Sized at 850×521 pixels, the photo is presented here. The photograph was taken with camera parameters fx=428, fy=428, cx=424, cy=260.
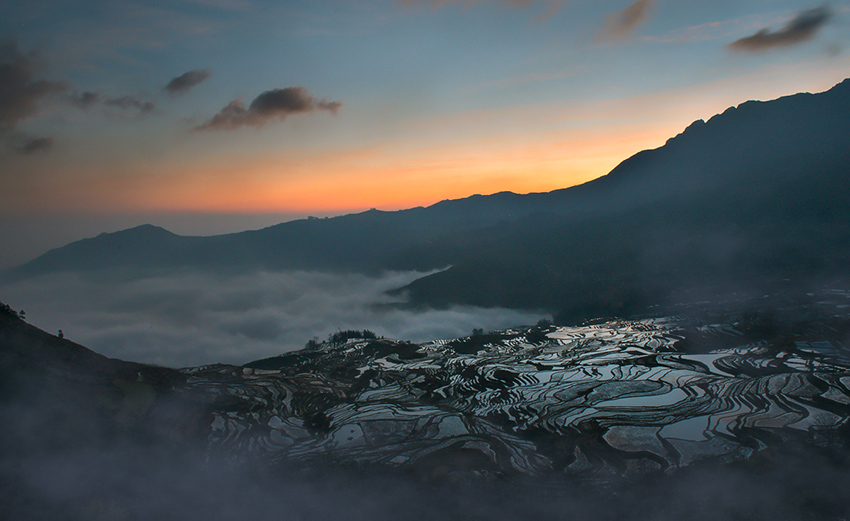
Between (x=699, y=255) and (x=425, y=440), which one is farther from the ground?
(x=425, y=440)

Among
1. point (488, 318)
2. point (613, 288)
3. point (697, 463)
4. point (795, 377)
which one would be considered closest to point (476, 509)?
point (697, 463)

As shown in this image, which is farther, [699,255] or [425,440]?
[699,255]

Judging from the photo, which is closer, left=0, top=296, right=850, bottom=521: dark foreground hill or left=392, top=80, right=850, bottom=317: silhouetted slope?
left=0, top=296, right=850, bottom=521: dark foreground hill

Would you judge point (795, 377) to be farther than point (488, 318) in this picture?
No

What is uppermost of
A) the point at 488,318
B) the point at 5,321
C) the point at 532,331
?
the point at 5,321

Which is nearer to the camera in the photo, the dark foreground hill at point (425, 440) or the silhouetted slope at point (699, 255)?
the dark foreground hill at point (425, 440)

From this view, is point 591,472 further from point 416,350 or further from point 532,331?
point 532,331

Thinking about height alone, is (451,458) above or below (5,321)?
below

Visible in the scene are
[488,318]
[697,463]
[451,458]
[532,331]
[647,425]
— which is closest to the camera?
[697,463]
